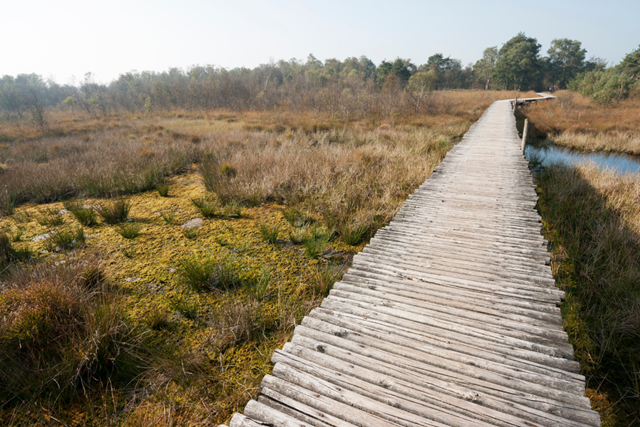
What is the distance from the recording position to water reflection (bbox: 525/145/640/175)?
10184 millimetres

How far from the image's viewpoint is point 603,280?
336 centimetres

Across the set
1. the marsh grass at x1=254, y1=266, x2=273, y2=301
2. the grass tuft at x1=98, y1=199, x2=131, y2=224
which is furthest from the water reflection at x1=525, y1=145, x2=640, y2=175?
the grass tuft at x1=98, y1=199, x2=131, y2=224

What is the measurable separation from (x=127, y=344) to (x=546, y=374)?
9.39 ft

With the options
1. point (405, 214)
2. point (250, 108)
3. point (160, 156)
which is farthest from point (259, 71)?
point (405, 214)

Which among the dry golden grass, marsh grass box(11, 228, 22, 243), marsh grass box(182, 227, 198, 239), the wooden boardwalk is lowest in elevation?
marsh grass box(182, 227, 198, 239)

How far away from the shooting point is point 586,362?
2574mm

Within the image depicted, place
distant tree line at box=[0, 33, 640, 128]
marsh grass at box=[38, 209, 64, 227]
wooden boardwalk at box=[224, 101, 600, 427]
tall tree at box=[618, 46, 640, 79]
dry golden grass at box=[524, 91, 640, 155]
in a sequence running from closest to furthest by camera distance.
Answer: wooden boardwalk at box=[224, 101, 600, 427] → marsh grass at box=[38, 209, 64, 227] → dry golden grass at box=[524, 91, 640, 155] → distant tree line at box=[0, 33, 640, 128] → tall tree at box=[618, 46, 640, 79]

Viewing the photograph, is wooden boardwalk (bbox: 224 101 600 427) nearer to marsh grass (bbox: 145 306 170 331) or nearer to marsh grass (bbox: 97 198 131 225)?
marsh grass (bbox: 145 306 170 331)

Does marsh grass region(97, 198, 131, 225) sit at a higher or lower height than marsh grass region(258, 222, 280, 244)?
higher

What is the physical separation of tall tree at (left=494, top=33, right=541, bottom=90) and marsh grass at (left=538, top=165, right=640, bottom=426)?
50567 mm

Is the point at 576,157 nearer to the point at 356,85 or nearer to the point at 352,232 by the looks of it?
the point at 352,232

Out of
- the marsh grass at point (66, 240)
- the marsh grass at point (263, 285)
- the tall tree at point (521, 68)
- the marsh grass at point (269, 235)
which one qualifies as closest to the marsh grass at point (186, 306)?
the marsh grass at point (263, 285)

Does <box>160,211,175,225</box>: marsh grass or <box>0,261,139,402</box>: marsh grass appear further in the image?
<box>160,211,175,225</box>: marsh grass

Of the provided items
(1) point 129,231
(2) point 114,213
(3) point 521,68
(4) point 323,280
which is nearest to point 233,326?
(4) point 323,280
